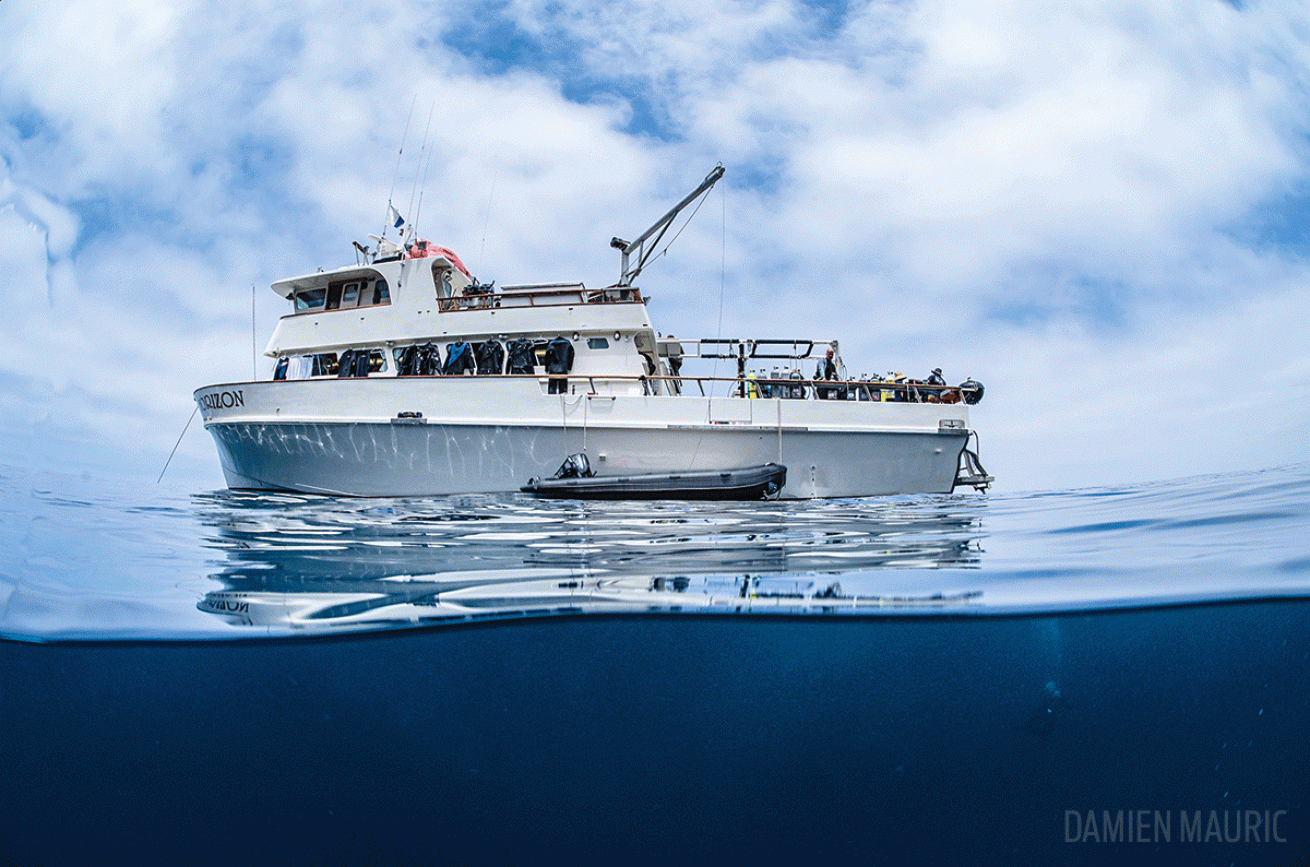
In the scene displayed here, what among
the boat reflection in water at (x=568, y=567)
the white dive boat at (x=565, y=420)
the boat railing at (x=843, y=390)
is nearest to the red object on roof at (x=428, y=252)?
the white dive boat at (x=565, y=420)

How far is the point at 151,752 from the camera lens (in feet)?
14.4

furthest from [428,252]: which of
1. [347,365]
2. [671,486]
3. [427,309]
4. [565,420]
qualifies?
[671,486]

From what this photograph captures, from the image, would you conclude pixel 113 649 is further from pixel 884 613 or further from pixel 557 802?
pixel 884 613

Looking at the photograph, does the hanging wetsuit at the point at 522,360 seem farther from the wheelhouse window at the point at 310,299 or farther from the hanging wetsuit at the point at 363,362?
the wheelhouse window at the point at 310,299

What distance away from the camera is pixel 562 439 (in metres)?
13.5

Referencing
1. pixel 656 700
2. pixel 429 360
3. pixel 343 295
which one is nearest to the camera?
pixel 656 700

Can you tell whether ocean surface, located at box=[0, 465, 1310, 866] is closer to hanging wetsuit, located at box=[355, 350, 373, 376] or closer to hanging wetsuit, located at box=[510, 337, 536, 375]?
hanging wetsuit, located at box=[510, 337, 536, 375]

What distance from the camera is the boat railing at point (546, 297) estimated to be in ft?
49.3

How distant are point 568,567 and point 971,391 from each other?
11822mm

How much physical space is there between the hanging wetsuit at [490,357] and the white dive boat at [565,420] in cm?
4

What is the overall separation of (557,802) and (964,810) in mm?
2716

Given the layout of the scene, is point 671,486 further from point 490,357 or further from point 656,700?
point 656,700

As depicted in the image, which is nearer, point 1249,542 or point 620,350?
point 1249,542

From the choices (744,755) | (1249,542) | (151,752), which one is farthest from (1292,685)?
(151,752)
